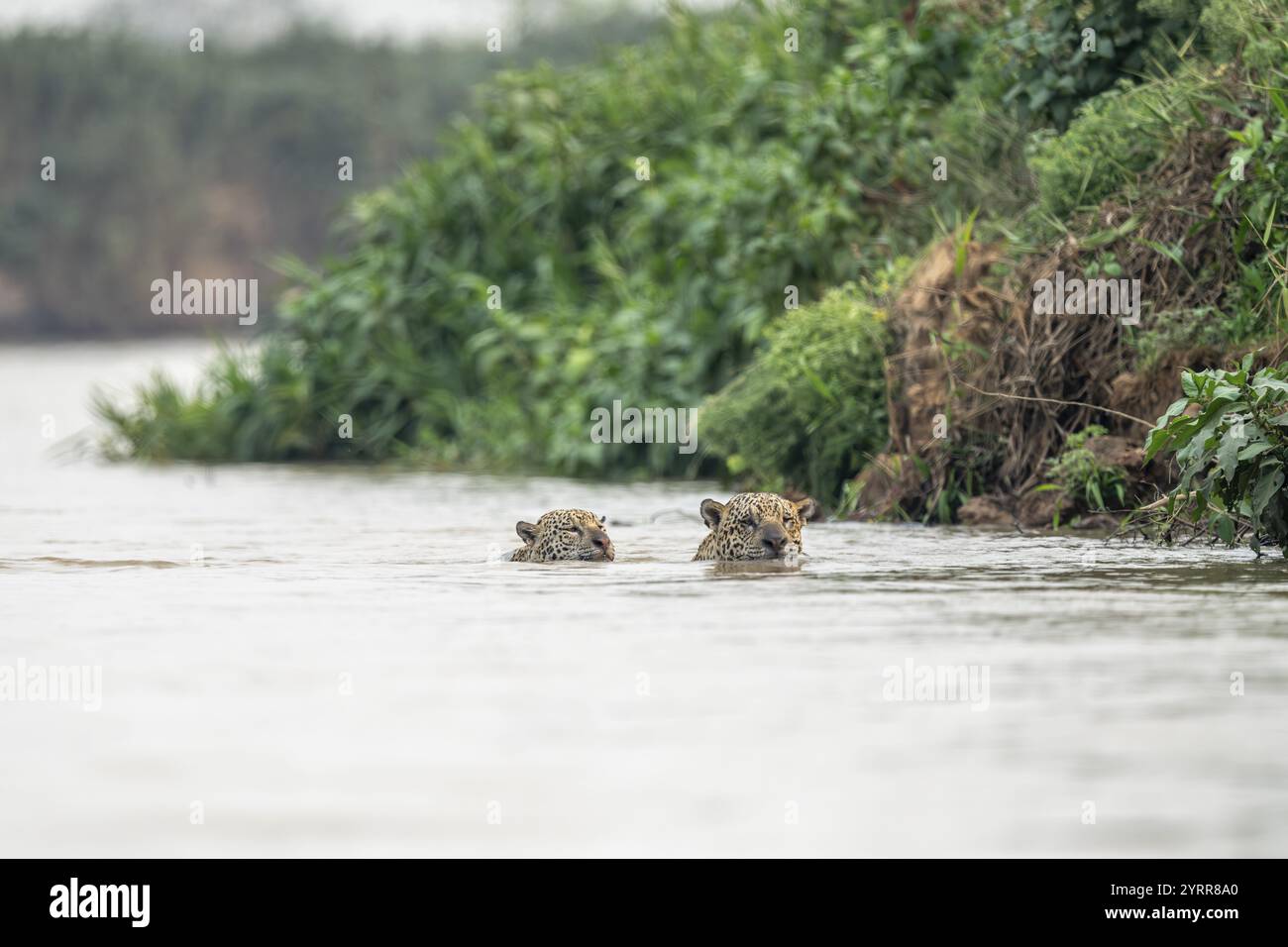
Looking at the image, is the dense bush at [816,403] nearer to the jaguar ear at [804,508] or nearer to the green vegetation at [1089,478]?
the green vegetation at [1089,478]

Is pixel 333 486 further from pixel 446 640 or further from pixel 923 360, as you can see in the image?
pixel 446 640

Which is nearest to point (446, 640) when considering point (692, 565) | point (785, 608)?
point (785, 608)

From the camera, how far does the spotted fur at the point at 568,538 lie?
12297mm

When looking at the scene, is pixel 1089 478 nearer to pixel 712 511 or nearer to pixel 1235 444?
pixel 1235 444

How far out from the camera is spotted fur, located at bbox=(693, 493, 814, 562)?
11.9 m

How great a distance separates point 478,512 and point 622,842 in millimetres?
10405

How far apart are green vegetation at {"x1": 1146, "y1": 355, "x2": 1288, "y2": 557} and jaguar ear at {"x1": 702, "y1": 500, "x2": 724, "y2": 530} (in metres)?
2.18

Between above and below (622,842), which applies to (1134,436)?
above

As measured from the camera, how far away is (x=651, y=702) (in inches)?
308

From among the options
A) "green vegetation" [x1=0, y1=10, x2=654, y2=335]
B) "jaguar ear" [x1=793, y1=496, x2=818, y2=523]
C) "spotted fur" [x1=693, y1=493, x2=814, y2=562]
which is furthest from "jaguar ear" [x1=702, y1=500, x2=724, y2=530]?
"green vegetation" [x1=0, y1=10, x2=654, y2=335]

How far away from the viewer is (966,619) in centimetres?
965
